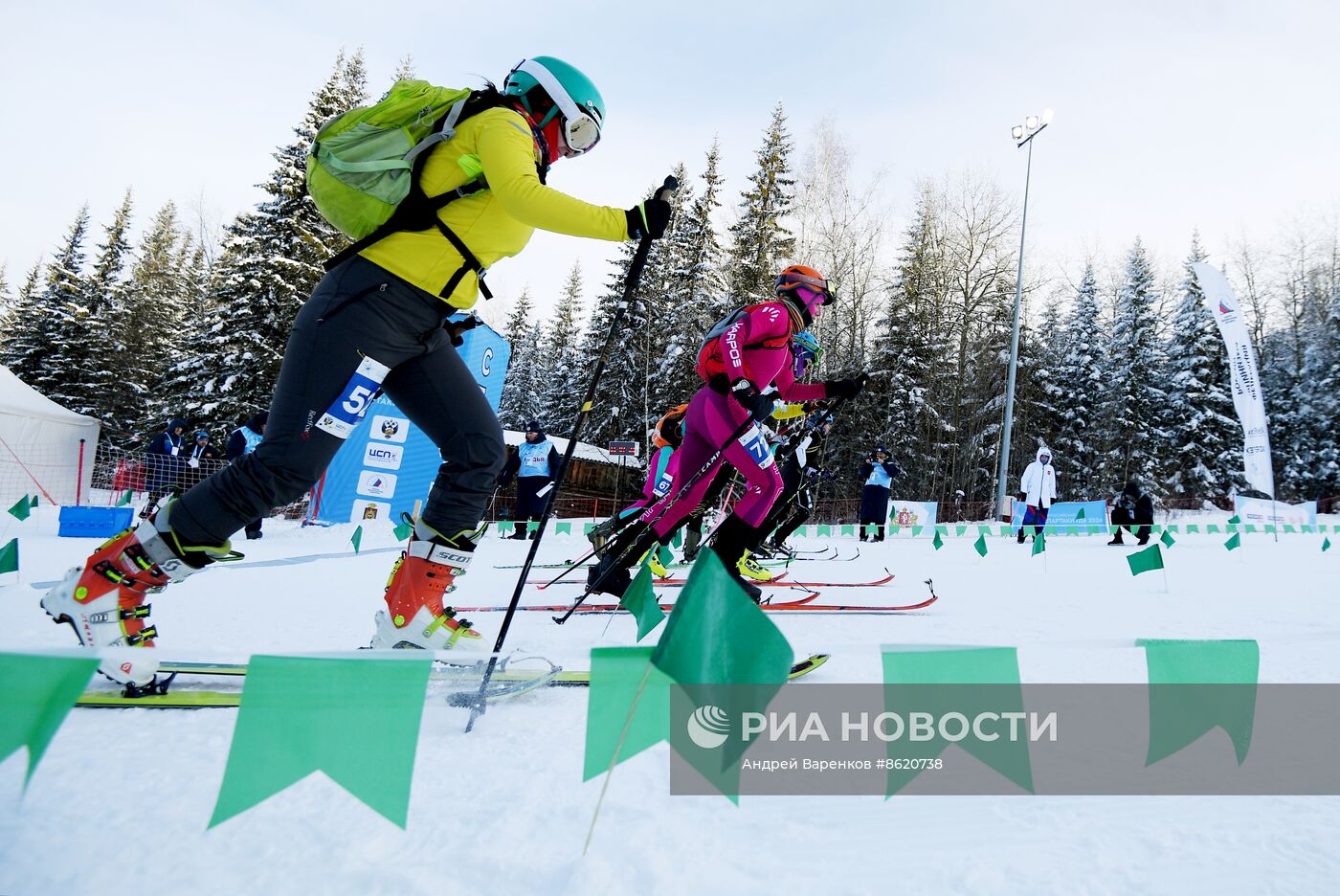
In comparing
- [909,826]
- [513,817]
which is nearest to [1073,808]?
[909,826]

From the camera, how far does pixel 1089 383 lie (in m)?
33.8

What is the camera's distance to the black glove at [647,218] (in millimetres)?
1989

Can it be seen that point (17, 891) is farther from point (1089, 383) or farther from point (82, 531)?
point (1089, 383)

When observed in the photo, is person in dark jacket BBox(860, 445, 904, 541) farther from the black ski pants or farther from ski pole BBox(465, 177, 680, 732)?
the black ski pants

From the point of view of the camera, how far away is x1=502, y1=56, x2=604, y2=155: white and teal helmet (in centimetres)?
222

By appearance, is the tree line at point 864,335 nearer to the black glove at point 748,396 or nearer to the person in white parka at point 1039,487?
the person in white parka at point 1039,487

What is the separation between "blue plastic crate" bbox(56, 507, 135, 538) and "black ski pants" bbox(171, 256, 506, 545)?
7150mm

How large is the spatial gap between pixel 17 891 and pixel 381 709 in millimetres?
528

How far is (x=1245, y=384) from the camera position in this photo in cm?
1398

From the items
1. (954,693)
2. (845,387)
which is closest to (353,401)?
(954,693)

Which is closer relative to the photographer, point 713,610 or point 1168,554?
point 713,610

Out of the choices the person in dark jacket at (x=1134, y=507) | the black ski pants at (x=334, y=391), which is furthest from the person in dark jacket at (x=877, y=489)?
the black ski pants at (x=334, y=391)

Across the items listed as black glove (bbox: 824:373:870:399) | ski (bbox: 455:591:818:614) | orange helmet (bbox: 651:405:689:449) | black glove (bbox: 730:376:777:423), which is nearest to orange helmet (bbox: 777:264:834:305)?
black glove (bbox: 824:373:870:399)

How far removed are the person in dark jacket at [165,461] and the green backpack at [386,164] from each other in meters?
10.7
